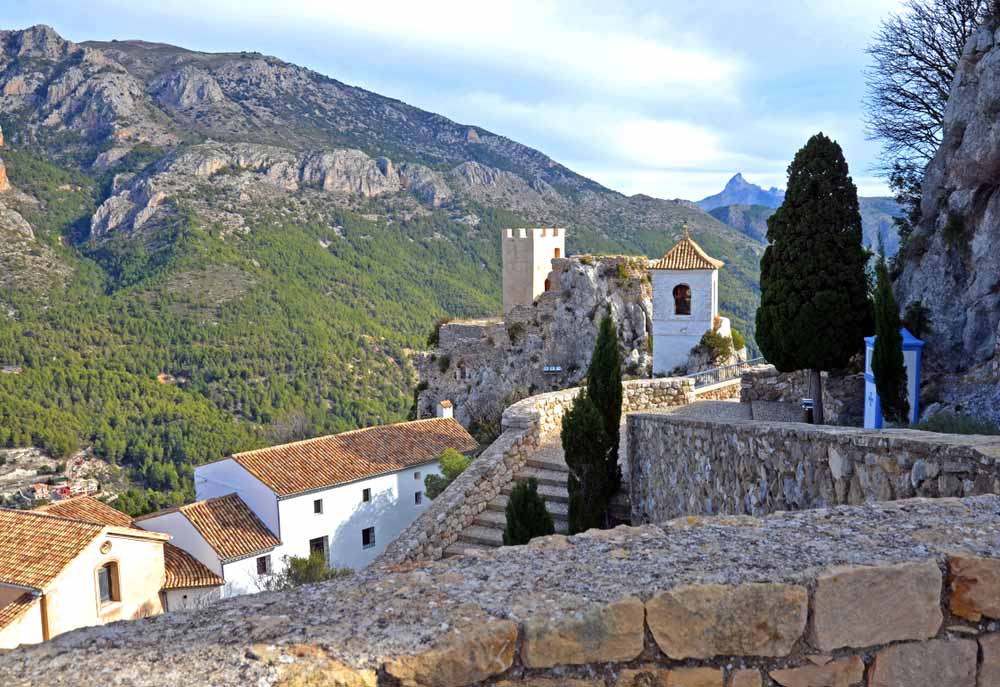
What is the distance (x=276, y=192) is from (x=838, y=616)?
7855 cm

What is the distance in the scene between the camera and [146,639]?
2279mm

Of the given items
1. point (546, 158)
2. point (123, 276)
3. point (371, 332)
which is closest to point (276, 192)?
point (123, 276)

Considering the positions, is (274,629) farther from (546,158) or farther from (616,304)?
(546,158)

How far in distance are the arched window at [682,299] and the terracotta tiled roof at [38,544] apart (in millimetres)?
18721

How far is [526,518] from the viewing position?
9547mm

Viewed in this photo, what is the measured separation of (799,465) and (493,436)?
14464mm

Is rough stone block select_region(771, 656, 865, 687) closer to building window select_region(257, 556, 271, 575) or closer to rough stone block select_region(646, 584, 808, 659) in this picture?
rough stone block select_region(646, 584, 808, 659)

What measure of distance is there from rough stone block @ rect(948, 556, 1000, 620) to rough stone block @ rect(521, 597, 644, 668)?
3.31 ft

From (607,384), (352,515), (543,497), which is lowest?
(352,515)

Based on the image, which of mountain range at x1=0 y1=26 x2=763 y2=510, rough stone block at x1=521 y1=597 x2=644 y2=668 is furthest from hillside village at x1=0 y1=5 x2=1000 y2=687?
mountain range at x1=0 y1=26 x2=763 y2=510

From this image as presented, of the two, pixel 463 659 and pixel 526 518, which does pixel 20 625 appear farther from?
pixel 463 659

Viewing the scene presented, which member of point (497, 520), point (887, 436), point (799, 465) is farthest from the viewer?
point (497, 520)

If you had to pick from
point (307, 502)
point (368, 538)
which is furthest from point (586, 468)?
point (368, 538)

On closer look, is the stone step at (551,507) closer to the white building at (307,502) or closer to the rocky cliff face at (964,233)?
the rocky cliff face at (964,233)
